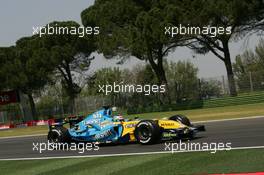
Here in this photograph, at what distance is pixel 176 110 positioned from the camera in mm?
34031

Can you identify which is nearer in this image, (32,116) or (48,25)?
(48,25)

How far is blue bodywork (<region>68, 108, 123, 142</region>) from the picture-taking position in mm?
13539

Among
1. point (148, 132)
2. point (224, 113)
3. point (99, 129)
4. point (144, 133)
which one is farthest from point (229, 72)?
point (148, 132)

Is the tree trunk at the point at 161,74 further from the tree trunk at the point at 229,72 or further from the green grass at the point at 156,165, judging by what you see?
the green grass at the point at 156,165

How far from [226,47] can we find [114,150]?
2298 cm

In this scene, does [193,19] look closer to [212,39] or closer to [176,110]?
[212,39]

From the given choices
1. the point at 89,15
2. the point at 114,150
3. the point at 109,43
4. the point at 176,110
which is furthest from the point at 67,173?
the point at 89,15

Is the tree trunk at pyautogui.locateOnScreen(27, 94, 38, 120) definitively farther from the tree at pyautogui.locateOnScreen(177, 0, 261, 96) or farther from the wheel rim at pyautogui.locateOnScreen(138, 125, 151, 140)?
the wheel rim at pyautogui.locateOnScreen(138, 125, 151, 140)

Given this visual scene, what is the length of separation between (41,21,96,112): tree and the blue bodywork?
100 feet

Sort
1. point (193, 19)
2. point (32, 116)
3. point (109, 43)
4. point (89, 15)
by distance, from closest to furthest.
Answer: point (193, 19) < point (109, 43) < point (89, 15) < point (32, 116)

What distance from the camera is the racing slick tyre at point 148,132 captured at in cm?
1247

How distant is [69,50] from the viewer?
1805 inches

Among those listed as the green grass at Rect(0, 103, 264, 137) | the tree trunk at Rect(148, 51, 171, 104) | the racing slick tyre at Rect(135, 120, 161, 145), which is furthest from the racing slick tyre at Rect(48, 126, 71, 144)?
the tree trunk at Rect(148, 51, 171, 104)

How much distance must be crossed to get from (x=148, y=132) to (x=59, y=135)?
11.0 feet
